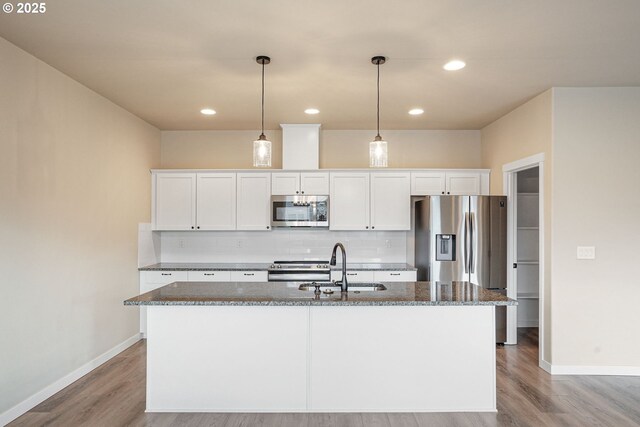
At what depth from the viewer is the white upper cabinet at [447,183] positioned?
5020 mm

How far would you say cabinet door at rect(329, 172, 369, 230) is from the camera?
197 inches

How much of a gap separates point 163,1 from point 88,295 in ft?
9.00

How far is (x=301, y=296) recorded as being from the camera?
9.05 feet

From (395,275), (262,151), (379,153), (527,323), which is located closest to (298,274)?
(395,275)

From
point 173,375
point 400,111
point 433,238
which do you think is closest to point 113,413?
point 173,375

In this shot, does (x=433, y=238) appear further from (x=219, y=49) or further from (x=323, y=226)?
(x=219, y=49)

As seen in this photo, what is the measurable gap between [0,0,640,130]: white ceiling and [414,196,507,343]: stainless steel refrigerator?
1.08 meters

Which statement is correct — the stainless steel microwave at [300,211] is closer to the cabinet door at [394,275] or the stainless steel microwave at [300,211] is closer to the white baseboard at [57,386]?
the cabinet door at [394,275]

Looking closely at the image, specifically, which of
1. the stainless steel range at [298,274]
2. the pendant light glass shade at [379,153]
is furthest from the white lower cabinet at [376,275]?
the pendant light glass shade at [379,153]

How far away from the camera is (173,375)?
9.12ft

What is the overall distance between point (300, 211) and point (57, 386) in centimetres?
292

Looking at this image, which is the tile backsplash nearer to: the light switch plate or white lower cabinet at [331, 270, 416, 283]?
white lower cabinet at [331, 270, 416, 283]

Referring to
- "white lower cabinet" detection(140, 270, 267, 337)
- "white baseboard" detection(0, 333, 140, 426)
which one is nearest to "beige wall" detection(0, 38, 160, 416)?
"white baseboard" detection(0, 333, 140, 426)

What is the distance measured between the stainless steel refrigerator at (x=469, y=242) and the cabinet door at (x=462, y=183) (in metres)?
0.54
